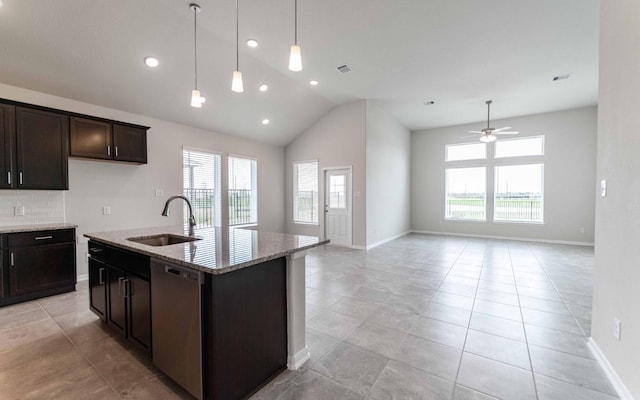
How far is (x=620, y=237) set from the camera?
5.79ft

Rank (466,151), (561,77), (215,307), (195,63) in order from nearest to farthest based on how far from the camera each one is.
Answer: (215,307) → (195,63) → (561,77) → (466,151)

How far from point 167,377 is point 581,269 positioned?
6.18m

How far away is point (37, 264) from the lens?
129 inches

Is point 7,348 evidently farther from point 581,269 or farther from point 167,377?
point 581,269

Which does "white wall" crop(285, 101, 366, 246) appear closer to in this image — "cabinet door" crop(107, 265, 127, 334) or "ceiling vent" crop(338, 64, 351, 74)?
"ceiling vent" crop(338, 64, 351, 74)

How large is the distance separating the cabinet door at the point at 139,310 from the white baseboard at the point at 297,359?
1054 mm

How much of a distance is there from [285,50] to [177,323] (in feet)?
12.5

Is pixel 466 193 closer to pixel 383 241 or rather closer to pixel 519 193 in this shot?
pixel 519 193

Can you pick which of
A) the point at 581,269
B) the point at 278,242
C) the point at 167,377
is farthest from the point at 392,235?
the point at 167,377

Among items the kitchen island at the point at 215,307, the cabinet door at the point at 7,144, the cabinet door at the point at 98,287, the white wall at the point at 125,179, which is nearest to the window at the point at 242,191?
the white wall at the point at 125,179

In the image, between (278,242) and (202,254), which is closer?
(202,254)

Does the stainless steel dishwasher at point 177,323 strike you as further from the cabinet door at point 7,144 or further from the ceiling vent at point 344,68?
the ceiling vent at point 344,68

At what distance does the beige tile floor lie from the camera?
1770 mm

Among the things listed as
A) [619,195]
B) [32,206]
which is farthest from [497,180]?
[32,206]
